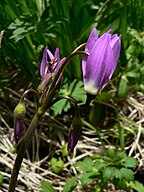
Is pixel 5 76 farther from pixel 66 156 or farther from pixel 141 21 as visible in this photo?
pixel 141 21

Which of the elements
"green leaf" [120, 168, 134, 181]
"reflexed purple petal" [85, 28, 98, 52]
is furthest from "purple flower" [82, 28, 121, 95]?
"green leaf" [120, 168, 134, 181]

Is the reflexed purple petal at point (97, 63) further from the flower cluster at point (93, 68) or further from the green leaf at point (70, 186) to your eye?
the green leaf at point (70, 186)

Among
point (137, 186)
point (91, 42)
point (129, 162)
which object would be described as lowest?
point (137, 186)

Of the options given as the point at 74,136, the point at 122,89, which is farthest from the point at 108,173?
the point at 122,89

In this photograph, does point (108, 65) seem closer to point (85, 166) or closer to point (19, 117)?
point (19, 117)

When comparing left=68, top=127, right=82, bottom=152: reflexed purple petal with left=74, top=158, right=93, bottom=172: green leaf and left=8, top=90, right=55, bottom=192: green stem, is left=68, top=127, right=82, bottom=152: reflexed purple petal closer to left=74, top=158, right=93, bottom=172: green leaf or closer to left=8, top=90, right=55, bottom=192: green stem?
left=8, top=90, right=55, bottom=192: green stem

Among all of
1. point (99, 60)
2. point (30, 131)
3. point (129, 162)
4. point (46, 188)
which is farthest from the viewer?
point (129, 162)

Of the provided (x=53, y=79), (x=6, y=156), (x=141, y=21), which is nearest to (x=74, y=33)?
(x=141, y=21)
